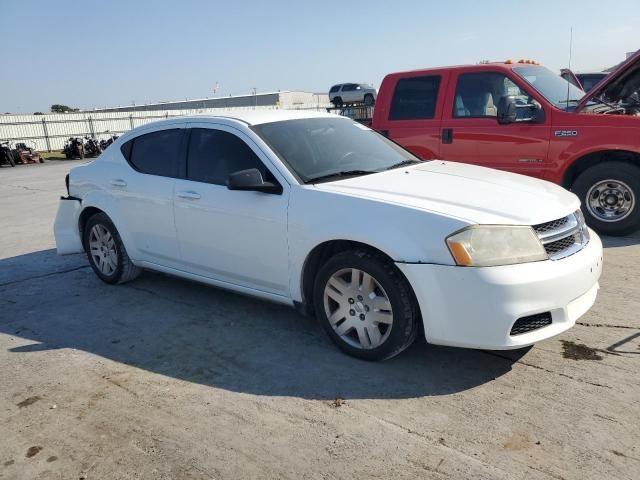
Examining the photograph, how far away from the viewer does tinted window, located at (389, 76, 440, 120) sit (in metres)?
7.14

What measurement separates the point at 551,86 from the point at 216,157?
452 cm

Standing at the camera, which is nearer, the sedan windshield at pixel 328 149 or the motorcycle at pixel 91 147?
the sedan windshield at pixel 328 149

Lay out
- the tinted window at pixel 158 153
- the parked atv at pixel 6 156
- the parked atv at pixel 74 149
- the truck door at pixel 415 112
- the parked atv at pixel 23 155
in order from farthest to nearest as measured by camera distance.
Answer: the parked atv at pixel 74 149 < the parked atv at pixel 23 155 < the parked atv at pixel 6 156 < the truck door at pixel 415 112 < the tinted window at pixel 158 153

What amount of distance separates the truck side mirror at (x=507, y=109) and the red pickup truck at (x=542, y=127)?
0.01m

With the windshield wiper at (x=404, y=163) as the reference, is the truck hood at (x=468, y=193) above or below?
below

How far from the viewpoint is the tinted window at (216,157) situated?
4230 millimetres

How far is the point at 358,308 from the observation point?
3609 mm

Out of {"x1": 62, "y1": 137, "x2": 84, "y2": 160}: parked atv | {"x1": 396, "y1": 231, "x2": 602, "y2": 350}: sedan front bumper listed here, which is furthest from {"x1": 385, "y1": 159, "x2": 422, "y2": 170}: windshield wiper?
{"x1": 62, "y1": 137, "x2": 84, "y2": 160}: parked atv

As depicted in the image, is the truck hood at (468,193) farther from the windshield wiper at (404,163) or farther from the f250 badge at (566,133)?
the f250 badge at (566,133)

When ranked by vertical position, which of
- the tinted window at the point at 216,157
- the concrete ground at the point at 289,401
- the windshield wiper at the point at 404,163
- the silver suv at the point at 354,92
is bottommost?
the concrete ground at the point at 289,401

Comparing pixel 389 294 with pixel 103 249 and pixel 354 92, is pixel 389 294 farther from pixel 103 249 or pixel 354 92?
pixel 354 92

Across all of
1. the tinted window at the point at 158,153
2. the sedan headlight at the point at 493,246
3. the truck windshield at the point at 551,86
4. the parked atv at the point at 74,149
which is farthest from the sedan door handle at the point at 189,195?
the parked atv at the point at 74,149

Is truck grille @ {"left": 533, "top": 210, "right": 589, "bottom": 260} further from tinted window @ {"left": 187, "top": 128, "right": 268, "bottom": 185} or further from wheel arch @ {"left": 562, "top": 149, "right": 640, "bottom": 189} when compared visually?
wheel arch @ {"left": 562, "top": 149, "right": 640, "bottom": 189}

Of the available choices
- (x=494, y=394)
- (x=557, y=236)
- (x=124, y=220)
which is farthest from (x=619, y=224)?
(x=124, y=220)
